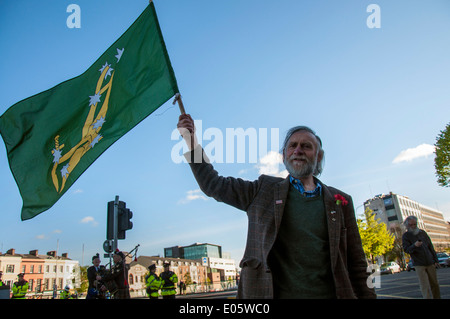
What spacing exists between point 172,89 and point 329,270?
238 centimetres

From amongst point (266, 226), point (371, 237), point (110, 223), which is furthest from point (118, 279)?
point (371, 237)

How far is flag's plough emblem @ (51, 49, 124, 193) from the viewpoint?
391cm

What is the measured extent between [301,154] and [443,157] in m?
31.2

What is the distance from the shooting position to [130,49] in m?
3.97

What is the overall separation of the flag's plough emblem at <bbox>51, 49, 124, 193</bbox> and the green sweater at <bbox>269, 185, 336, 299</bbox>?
2.82 metres

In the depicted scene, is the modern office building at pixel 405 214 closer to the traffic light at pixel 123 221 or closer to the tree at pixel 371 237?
the tree at pixel 371 237

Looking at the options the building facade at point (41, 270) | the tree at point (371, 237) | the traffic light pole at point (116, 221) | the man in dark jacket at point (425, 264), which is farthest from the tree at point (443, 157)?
the building facade at point (41, 270)

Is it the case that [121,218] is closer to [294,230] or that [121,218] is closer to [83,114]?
[83,114]

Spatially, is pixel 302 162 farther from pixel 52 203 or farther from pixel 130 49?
pixel 52 203

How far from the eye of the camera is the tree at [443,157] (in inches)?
1052

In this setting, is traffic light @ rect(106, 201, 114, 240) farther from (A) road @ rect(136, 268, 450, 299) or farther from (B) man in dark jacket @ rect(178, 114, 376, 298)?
(B) man in dark jacket @ rect(178, 114, 376, 298)

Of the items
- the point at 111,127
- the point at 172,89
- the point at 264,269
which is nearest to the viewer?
the point at 264,269
